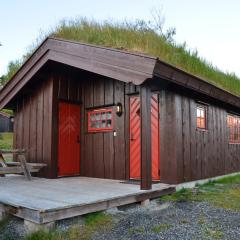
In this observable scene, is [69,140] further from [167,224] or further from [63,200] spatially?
[167,224]

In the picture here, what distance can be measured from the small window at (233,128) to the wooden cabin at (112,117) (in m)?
0.51

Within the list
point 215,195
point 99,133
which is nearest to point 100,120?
point 99,133

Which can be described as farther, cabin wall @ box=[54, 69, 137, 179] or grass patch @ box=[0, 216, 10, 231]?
cabin wall @ box=[54, 69, 137, 179]

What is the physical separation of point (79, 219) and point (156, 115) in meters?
3.08

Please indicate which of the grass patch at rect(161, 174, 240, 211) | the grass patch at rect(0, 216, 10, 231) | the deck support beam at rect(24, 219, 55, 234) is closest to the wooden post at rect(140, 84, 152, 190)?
the grass patch at rect(161, 174, 240, 211)

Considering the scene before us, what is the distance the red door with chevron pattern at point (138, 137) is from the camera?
21.0 ft

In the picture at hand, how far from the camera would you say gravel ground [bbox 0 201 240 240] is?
351cm

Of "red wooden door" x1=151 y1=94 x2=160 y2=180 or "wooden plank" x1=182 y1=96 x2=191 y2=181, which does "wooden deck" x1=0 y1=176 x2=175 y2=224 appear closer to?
"red wooden door" x1=151 y1=94 x2=160 y2=180

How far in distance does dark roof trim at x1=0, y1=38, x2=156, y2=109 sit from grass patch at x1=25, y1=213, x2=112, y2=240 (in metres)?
2.29

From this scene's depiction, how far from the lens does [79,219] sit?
13.4ft

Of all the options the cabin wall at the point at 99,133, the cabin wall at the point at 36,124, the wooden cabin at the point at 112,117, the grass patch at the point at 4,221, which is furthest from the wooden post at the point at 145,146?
the cabin wall at the point at 36,124

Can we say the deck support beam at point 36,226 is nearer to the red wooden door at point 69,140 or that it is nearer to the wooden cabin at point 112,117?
the wooden cabin at point 112,117

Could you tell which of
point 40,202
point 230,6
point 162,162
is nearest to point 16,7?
point 230,6

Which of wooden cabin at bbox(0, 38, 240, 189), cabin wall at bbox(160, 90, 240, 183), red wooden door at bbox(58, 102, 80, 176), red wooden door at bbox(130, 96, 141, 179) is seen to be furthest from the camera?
red wooden door at bbox(58, 102, 80, 176)
